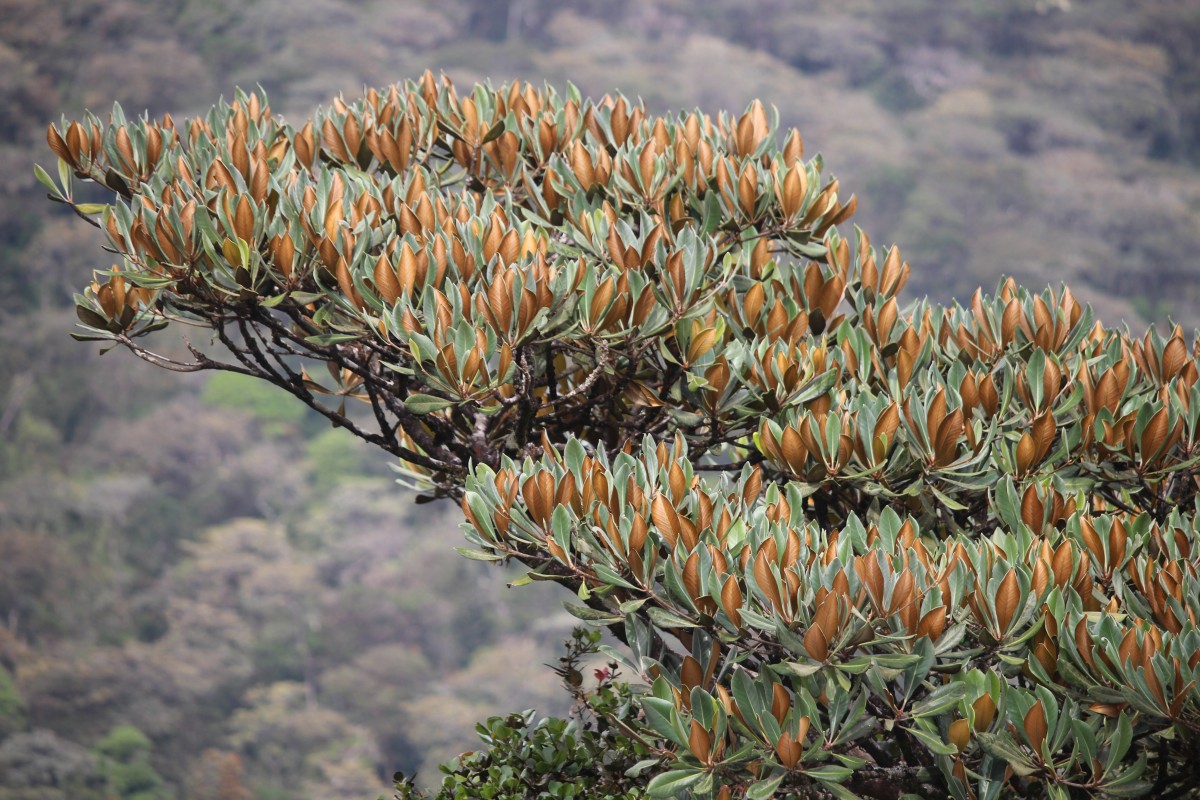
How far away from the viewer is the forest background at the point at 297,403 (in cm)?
2362

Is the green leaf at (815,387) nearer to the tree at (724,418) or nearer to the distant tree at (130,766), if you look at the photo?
the tree at (724,418)

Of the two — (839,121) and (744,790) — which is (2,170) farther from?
(744,790)

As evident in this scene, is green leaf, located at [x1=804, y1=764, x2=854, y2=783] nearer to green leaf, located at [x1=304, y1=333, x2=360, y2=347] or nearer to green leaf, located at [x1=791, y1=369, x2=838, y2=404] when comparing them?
green leaf, located at [x1=791, y1=369, x2=838, y2=404]

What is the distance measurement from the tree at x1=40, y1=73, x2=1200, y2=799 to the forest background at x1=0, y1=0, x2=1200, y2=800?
68.1 feet

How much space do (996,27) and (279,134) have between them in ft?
150

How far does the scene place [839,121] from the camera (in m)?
40.2

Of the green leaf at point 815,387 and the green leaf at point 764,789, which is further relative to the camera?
the green leaf at point 815,387

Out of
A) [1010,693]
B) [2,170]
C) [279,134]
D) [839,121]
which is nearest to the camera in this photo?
[1010,693]

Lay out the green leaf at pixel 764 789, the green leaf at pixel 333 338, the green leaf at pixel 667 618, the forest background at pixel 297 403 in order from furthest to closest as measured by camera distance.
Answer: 1. the forest background at pixel 297 403
2. the green leaf at pixel 333 338
3. the green leaf at pixel 667 618
4. the green leaf at pixel 764 789

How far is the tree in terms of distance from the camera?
1953mm

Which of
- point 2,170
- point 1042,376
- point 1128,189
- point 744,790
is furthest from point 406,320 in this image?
point 1128,189

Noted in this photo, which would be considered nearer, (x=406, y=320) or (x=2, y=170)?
(x=406, y=320)

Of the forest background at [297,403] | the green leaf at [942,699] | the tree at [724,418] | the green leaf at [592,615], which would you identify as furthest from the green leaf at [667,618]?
the forest background at [297,403]

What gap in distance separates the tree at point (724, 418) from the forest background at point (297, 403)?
818 inches
